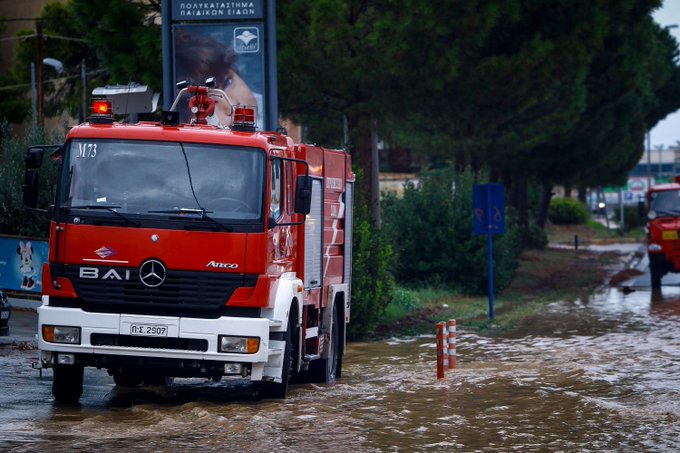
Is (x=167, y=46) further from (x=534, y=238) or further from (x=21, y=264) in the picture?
(x=534, y=238)

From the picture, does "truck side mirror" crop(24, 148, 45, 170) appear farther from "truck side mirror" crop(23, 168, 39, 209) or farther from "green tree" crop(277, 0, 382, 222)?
"green tree" crop(277, 0, 382, 222)

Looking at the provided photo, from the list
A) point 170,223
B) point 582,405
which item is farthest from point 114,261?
point 582,405

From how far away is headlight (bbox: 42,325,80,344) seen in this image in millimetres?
12320

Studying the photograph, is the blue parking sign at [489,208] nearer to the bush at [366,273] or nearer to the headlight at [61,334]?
the bush at [366,273]

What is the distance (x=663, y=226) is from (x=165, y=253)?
22448 millimetres

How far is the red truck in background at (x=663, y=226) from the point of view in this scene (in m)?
32.5

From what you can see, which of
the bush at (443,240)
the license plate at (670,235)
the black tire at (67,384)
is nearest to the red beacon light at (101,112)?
the black tire at (67,384)

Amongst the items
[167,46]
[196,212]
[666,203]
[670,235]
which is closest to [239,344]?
[196,212]

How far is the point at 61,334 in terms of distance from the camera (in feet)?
40.6

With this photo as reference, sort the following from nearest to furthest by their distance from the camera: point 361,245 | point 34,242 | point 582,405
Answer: point 582,405 → point 361,245 → point 34,242

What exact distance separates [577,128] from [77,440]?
35.3 metres

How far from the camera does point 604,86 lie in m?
42.9

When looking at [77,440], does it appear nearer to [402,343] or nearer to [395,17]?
[402,343]

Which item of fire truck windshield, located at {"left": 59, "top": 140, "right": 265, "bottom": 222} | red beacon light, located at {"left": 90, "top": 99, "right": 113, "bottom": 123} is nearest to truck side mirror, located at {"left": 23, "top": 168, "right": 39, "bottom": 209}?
fire truck windshield, located at {"left": 59, "top": 140, "right": 265, "bottom": 222}
